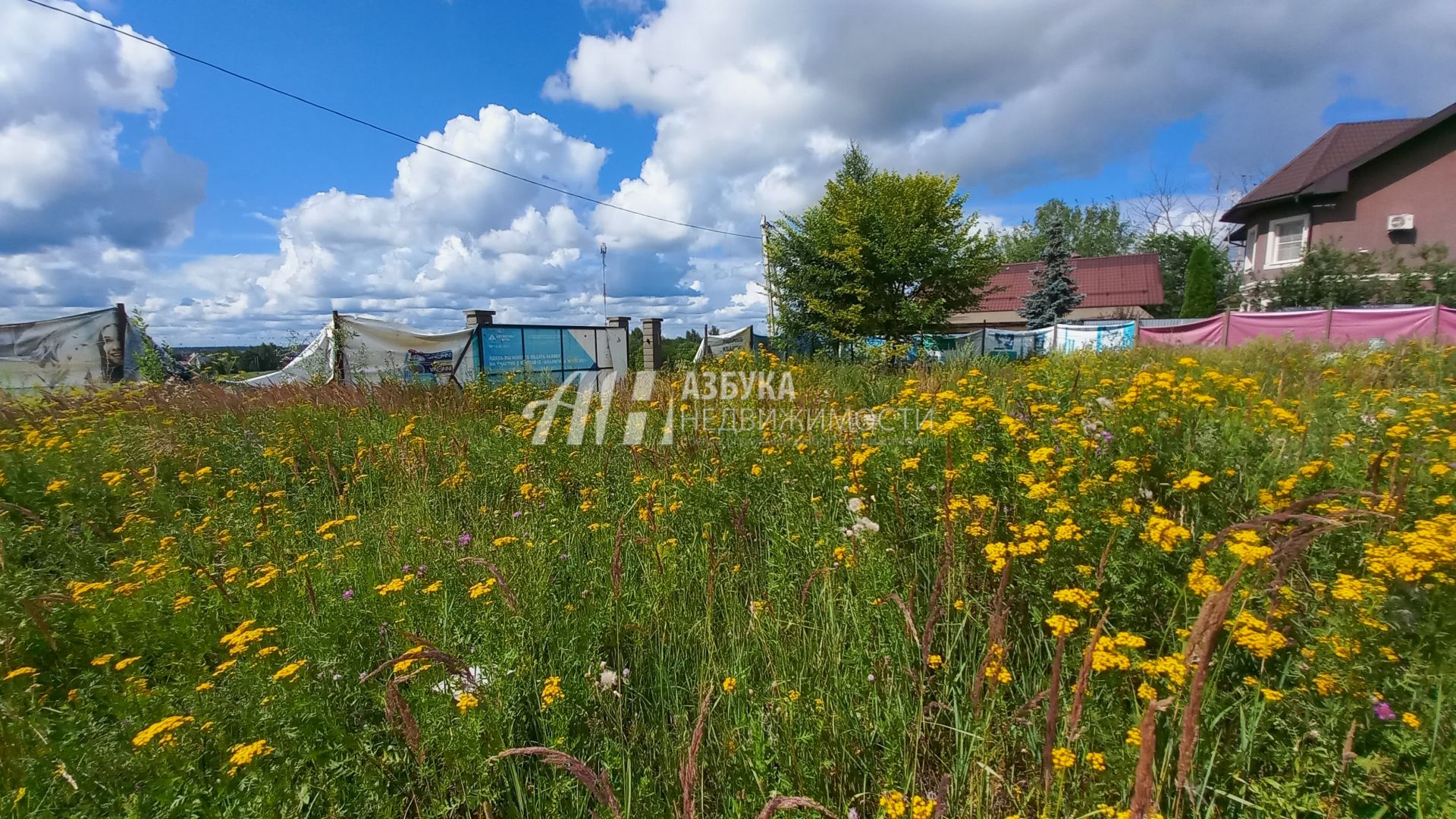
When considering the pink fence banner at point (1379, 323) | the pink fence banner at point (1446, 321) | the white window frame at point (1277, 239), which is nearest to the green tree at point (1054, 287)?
the white window frame at point (1277, 239)

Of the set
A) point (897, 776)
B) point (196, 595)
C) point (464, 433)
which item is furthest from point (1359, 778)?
point (464, 433)

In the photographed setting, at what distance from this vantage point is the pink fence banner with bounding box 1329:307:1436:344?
9.88 m

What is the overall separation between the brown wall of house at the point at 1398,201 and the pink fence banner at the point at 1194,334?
8.90 metres

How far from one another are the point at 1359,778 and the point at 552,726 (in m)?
1.91

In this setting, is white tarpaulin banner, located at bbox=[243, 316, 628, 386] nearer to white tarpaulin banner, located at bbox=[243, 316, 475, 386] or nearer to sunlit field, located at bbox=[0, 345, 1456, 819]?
white tarpaulin banner, located at bbox=[243, 316, 475, 386]

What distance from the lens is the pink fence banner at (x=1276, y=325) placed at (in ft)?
36.3

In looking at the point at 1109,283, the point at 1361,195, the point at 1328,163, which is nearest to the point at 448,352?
the point at 1361,195

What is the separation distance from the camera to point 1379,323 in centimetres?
1059

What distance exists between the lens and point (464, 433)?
15.1 ft

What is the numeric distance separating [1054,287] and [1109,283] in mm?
7948

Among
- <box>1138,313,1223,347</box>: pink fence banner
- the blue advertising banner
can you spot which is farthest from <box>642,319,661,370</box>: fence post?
<box>1138,313,1223,347</box>: pink fence banner

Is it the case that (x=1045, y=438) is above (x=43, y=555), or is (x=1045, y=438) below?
above

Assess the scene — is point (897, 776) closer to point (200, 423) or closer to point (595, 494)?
point (595, 494)

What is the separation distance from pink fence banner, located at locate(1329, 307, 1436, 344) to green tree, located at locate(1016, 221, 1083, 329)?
16697mm
